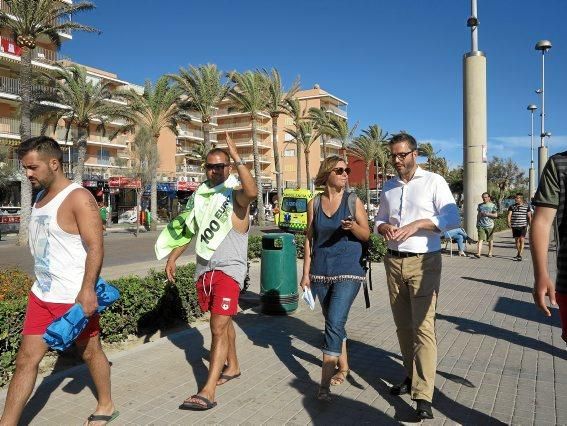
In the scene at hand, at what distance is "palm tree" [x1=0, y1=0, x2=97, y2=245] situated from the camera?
20469 mm

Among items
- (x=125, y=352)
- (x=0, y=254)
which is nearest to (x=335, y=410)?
(x=125, y=352)

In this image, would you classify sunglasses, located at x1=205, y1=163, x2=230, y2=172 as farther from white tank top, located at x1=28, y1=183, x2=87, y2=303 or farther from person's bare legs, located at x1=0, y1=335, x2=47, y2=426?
person's bare legs, located at x1=0, y1=335, x2=47, y2=426

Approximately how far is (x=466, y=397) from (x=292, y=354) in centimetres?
173

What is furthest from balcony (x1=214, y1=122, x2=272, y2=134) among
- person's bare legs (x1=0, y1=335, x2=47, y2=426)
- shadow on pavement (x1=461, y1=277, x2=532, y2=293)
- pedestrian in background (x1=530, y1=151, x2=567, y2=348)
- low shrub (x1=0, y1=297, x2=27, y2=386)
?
pedestrian in background (x1=530, y1=151, x2=567, y2=348)

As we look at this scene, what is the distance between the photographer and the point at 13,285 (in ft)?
18.0

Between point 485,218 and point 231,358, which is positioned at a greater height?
point 485,218

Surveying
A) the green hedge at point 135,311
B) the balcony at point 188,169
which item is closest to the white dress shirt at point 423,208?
the green hedge at point 135,311

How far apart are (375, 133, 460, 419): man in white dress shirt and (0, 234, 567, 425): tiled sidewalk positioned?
0.32 metres

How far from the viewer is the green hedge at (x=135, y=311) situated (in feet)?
13.8

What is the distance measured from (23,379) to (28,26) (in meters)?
21.7

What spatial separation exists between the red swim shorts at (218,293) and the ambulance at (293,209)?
20735mm

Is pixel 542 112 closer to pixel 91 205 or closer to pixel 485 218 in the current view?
pixel 485 218

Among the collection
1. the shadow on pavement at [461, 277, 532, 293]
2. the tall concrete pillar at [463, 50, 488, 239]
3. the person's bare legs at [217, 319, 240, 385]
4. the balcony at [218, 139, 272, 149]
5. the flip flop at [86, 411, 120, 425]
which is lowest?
the shadow on pavement at [461, 277, 532, 293]

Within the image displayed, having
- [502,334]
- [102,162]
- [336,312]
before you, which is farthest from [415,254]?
[102,162]
